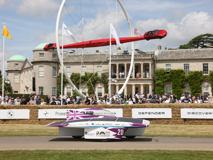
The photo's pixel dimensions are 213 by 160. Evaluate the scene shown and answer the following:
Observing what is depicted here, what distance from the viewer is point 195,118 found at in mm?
23328

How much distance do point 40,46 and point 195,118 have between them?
4786cm

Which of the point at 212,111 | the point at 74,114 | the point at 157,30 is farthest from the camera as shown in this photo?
the point at 157,30

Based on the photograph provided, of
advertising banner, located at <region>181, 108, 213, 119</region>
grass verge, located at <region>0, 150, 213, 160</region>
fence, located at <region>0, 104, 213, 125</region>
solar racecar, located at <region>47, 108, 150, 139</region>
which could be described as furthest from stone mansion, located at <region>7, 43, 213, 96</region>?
grass verge, located at <region>0, 150, 213, 160</region>

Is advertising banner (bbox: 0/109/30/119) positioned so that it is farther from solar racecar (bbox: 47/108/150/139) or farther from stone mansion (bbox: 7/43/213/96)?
stone mansion (bbox: 7/43/213/96)

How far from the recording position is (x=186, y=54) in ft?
195

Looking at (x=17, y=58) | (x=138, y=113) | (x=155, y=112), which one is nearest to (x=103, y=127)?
(x=138, y=113)

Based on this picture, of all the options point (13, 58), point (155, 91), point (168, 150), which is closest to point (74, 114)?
point (168, 150)

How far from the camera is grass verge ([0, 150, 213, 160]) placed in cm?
1052

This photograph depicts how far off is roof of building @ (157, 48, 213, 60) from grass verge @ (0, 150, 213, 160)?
49.1 metres

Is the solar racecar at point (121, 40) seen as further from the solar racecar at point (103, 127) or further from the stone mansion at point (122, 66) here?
the stone mansion at point (122, 66)

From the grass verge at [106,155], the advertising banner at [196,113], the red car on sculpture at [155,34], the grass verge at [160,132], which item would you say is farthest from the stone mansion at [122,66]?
the grass verge at [106,155]

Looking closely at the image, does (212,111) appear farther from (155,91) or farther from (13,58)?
(13,58)

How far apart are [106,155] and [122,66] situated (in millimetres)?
54106

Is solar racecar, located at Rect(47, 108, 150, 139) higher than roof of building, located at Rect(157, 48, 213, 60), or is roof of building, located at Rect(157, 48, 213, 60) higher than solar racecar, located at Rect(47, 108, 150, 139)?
roof of building, located at Rect(157, 48, 213, 60)
